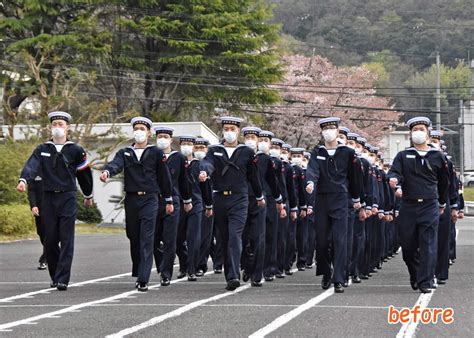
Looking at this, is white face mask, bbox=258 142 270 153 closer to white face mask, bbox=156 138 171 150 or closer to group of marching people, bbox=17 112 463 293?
group of marching people, bbox=17 112 463 293

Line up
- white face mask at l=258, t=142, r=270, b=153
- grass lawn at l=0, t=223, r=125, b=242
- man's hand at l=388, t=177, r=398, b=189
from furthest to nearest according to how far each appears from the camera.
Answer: grass lawn at l=0, t=223, r=125, b=242
white face mask at l=258, t=142, r=270, b=153
man's hand at l=388, t=177, r=398, b=189

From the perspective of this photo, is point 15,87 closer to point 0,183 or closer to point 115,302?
point 0,183

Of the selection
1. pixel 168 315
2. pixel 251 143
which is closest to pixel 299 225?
pixel 251 143

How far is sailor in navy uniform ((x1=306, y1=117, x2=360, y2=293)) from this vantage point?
660 inches

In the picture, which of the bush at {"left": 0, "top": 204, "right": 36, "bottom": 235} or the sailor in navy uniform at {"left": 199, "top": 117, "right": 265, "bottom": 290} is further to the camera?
the bush at {"left": 0, "top": 204, "right": 36, "bottom": 235}

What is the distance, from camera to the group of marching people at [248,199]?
1644 cm

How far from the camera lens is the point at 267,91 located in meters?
62.4

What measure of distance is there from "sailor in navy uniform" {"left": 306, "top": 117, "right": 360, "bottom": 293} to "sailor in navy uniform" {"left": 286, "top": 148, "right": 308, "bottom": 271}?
4.03 meters

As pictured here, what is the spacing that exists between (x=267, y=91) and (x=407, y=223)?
4616cm

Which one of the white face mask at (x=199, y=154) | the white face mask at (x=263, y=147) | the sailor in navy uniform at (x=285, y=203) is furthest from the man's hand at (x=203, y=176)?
the white face mask at (x=199, y=154)

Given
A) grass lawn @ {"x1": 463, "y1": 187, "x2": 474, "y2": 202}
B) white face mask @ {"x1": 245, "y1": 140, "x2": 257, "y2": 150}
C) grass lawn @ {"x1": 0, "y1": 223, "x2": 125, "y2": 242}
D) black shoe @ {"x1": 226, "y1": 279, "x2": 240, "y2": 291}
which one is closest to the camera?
black shoe @ {"x1": 226, "y1": 279, "x2": 240, "y2": 291}

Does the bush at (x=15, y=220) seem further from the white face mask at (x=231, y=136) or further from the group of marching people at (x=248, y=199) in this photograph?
the white face mask at (x=231, y=136)

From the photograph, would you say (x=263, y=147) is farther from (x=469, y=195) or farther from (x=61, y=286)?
(x=469, y=195)

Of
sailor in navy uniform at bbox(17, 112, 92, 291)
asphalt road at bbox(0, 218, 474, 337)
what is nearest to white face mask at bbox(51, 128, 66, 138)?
sailor in navy uniform at bbox(17, 112, 92, 291)
